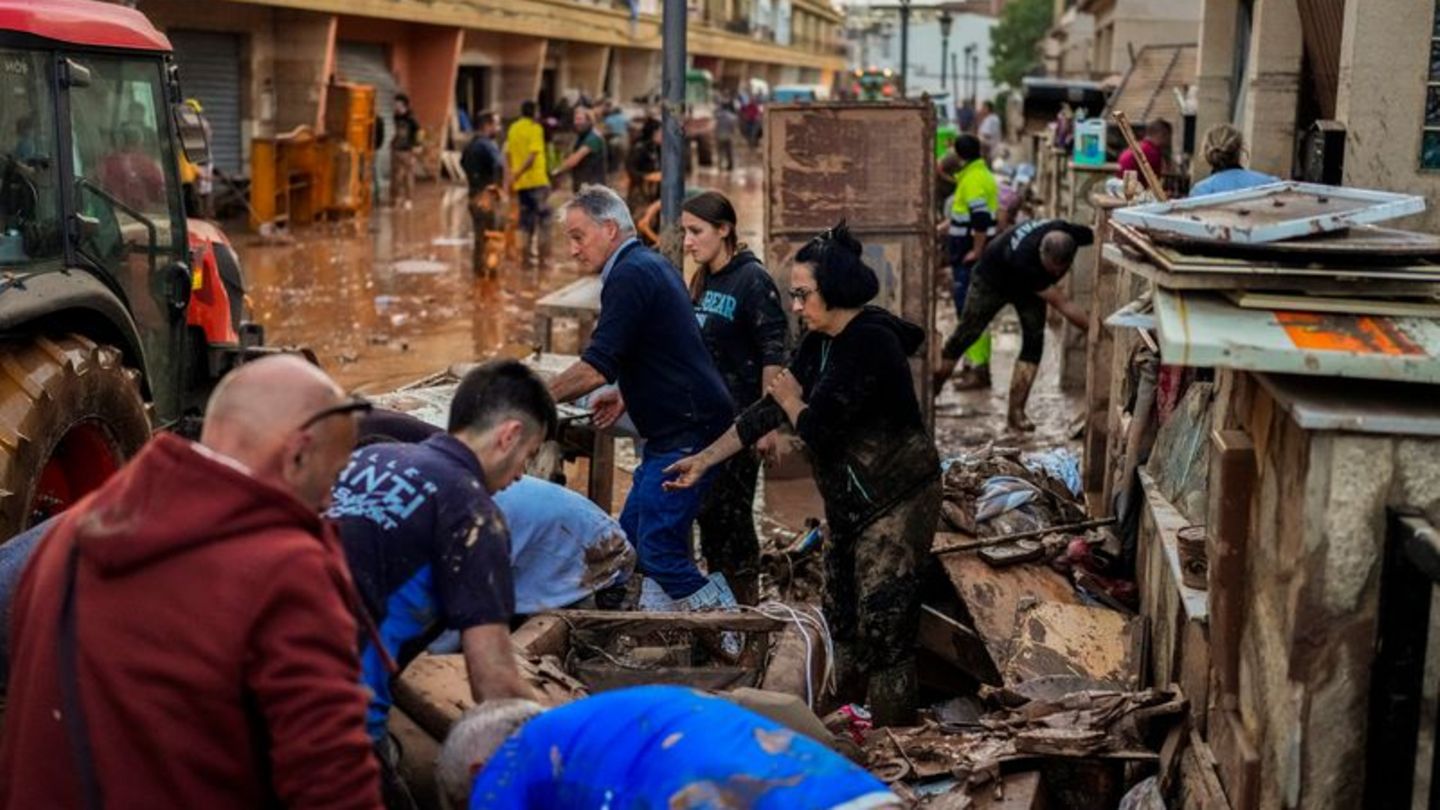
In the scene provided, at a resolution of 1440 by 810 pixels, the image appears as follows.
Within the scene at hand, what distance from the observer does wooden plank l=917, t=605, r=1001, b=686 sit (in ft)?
21.0

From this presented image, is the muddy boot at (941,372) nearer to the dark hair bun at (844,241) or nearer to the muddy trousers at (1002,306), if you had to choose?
the muddy trousers at (1002,306)

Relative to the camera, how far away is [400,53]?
3177 centimetres

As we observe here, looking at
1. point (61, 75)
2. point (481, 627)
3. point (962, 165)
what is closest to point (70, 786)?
point (481, 627)

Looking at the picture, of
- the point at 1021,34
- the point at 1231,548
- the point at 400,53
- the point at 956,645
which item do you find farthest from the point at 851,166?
the point at 1021,34

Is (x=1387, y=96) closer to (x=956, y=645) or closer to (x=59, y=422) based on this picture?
(x=956, y=645)

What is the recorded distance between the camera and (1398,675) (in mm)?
3596

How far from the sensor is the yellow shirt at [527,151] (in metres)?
19.8

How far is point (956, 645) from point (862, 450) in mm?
960

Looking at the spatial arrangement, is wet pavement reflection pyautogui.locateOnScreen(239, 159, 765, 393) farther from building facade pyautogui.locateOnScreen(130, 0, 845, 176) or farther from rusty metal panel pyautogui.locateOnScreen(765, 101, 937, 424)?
rusty metal panel pyautogui.locateOnScreen(765, 101, 937, 424)

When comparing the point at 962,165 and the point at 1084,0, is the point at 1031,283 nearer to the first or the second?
the point at 962,165

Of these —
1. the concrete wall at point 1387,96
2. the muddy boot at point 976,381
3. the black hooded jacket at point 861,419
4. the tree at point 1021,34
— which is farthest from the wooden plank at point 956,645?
the tree at point 1021,34

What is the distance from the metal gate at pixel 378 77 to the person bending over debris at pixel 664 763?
2651 cm

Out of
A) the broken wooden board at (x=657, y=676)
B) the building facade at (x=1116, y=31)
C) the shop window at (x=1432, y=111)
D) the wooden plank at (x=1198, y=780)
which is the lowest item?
the wooden plank at (x=1198, y=780)

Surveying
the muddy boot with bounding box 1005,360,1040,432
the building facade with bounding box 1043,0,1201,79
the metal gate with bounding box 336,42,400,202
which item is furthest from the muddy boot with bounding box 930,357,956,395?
the metal gate with bounding box 336,42,400,202
